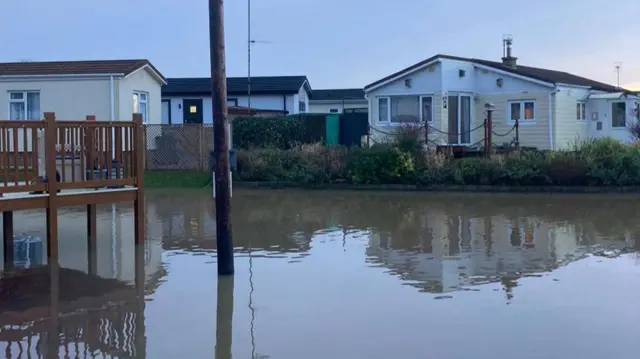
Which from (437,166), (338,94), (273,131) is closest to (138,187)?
(437,166)

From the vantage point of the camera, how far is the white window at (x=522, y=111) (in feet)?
101

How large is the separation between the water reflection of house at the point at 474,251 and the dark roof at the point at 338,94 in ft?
115

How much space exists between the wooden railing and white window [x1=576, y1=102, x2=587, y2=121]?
73.6 ft

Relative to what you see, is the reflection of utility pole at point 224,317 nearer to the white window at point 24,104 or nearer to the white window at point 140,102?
the white window at point 140,102

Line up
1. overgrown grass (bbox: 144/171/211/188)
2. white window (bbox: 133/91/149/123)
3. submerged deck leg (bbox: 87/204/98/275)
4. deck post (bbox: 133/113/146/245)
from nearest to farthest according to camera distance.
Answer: submerged deck leg (bbox: 87/204/98/275) < deck post (bbox: 133/113/146/245) < overgrown grass (bbox: 144/171/211/188) < white window (bbox: 133/91/149/123)

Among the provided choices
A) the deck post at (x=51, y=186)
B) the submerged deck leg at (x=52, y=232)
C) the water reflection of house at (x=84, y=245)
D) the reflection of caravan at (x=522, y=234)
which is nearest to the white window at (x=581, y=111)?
the reflection of caravan at (x=522, y=234)

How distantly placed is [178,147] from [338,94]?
2577 centimetres

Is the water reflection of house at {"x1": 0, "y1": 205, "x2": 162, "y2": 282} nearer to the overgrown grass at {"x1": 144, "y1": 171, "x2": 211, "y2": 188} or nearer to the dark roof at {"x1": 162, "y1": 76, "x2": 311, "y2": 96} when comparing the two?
the overgrown grass at {"x1": 144, "y1": 171, "x2": 211, "y2": 188}

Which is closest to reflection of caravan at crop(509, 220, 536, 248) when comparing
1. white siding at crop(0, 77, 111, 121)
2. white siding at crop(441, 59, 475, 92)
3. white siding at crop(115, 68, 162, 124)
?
white siding at crop(441, 59, 475, 92)

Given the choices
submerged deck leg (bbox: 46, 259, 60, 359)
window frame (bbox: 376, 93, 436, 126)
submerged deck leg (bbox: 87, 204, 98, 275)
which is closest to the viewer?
submerged deck leg (bbox: 46, 259, 60, 359)

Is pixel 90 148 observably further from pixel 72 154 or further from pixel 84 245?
pixel 84 245

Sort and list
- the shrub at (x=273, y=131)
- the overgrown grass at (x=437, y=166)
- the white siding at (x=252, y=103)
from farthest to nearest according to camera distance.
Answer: the white siding at (x=252, y=103)
the shrub at (x=273, y=131)
the overgrown grass at (x=437, y=166)

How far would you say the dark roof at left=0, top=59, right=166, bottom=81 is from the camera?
98.5ft

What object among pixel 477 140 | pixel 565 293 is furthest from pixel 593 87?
pixel 565 293
